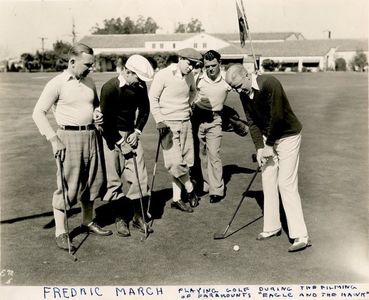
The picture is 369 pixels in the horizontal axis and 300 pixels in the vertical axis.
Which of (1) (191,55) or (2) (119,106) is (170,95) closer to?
(1) (191,55)

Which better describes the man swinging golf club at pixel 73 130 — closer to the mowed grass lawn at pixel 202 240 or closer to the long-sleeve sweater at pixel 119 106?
the long-sleeve sweater at pixel 119 106

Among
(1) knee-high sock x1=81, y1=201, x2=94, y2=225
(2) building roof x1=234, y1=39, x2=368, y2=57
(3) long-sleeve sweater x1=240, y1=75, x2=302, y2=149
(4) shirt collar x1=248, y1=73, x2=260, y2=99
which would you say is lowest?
(2) building roof x1=234, y1=39, x2=368, y2=57

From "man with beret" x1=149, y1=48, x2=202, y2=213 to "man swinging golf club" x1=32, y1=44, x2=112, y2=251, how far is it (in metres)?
1.21

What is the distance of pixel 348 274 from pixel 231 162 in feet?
16.0

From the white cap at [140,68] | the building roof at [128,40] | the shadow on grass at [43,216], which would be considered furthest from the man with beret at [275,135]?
the building roof at [128,40]

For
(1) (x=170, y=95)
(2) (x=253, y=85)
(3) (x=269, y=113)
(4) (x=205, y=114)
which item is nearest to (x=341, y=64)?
(4) (x=205, y=114)

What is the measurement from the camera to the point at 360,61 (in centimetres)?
6003

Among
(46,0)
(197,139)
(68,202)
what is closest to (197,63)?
(197,139)

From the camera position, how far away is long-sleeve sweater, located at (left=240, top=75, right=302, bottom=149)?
4762 millimetres

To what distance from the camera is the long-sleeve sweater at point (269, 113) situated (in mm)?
4762

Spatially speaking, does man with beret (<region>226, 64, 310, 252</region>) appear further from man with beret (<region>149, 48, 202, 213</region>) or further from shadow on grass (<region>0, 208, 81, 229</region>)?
shadow on grass (<region>0, 208, 81, 229</region>)

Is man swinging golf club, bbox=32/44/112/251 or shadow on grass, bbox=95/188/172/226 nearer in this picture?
man swinging golf club, bbox=32/44/112/251

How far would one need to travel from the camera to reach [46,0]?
5.70 meters

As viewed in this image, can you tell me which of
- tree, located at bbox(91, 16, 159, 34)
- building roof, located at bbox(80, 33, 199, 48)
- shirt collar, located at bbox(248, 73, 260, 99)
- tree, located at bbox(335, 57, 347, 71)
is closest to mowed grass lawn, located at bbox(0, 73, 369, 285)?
shirt collar, located at bbox(248, 73, 260, 99)
